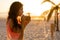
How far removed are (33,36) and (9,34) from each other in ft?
8.95

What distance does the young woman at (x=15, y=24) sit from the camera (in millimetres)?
1832

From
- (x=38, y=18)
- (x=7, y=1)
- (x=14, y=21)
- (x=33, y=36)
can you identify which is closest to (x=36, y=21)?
(x=38, y=18)

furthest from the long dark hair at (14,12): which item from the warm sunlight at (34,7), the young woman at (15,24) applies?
the warm sunlight at (34,7)

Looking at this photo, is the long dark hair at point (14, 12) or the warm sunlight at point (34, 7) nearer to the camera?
the long dark hair at point (14, 12)

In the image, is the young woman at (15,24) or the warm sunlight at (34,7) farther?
the warm sunlight at (34,7)

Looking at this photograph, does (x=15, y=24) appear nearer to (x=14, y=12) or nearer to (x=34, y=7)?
(x=14, y=12)

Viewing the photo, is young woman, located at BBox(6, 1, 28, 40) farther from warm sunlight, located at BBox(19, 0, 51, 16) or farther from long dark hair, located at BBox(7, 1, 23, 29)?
warm sunlight, located at BBox(19, 0, 51, 16)

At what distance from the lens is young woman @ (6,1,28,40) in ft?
6.01

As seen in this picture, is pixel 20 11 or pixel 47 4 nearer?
pixel 20 11

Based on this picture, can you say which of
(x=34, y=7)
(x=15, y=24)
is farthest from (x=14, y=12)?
(x=34, y=7)

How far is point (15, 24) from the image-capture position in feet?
6.17

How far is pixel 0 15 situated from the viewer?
7.11 m

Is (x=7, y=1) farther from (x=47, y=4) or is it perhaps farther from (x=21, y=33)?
(x=21, y=33)

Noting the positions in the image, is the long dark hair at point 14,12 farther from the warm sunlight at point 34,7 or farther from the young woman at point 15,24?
the warm sunlight at point 34,7
